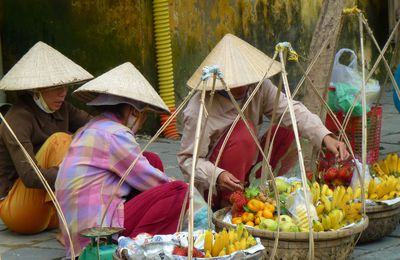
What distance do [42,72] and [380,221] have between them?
1787mm

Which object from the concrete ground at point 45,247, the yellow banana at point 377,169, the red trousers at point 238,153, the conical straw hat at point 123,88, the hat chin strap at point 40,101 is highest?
the conical straw hat at point 123,88

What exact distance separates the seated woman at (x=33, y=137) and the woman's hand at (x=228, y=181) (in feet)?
2.63

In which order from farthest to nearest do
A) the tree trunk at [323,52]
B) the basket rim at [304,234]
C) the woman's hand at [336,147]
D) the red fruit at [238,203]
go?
the tree trunk at [323,52], the woman's hand at [336,147], the red fruit at [238,203], the basket rim at [304,234]

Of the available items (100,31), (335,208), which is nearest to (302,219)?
(335,208)

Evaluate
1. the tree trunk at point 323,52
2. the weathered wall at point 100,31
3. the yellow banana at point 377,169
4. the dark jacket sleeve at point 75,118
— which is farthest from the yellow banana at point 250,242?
the weathered wall at point 100,31

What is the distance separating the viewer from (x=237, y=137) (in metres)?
4.17

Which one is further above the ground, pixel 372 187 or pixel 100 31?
pixel 100 31

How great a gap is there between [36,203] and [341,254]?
158cm

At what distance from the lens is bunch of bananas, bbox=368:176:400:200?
13.1ft

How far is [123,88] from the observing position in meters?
3.70

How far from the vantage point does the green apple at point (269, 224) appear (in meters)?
3.48

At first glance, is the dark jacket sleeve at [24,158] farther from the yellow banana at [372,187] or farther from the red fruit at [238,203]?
the yellow banana at [372,187]

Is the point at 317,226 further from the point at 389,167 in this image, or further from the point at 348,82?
the point at 348,82

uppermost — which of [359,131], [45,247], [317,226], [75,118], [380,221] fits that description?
[75,118]
